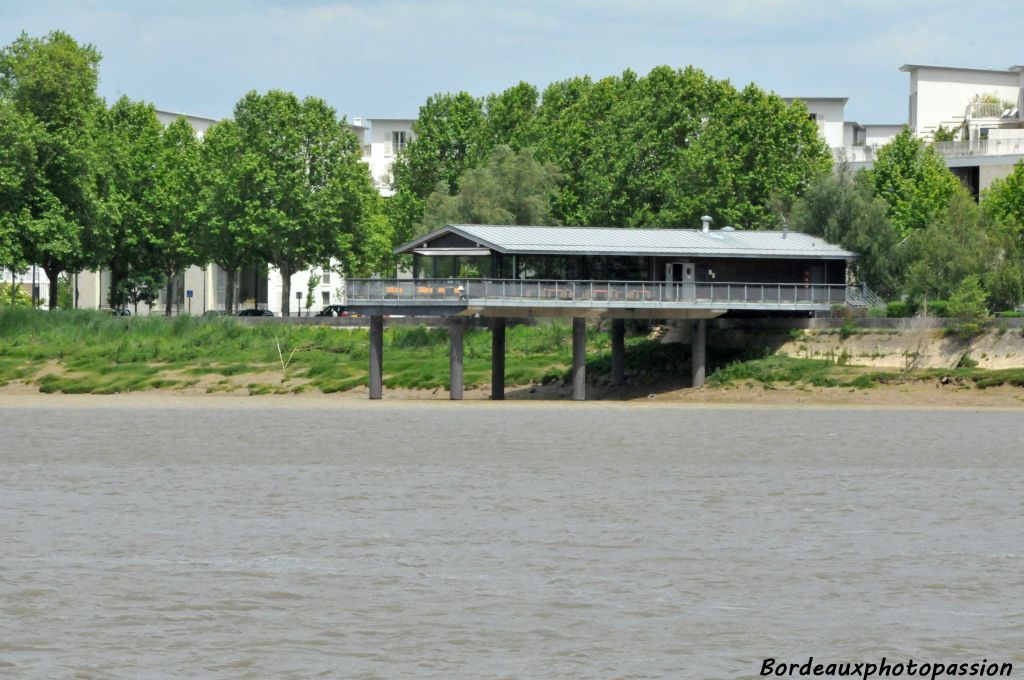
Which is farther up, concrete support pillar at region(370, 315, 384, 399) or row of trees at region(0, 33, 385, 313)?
row of trees at region(0, 33, 385, 313)

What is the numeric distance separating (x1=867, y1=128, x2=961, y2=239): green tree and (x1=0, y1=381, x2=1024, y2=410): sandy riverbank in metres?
27.5

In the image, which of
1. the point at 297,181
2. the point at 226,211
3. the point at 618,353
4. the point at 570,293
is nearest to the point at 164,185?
the point at 226,211

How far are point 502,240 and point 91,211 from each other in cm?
3645

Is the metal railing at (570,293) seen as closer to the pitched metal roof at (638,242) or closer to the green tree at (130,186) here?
the pitched metal roof at (638,242)

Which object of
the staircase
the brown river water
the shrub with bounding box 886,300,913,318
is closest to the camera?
the brown river water

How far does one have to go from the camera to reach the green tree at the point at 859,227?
284 ft

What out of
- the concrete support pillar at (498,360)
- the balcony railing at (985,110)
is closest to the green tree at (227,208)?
the concrete support pillar at (498,360)

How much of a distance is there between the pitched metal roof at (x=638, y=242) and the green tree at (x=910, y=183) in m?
19.9

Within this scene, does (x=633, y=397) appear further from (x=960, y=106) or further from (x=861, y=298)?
(x=960, y=106)

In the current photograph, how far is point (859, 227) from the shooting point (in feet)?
285

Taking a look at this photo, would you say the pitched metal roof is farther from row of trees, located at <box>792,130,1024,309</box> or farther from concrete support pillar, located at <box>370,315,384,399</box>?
row of trees, located at <box>792,130,1024,309</box>

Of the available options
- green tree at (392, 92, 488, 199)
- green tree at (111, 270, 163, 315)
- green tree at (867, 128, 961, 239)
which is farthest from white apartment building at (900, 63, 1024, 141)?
green tree at (111, 270, 163, 315)

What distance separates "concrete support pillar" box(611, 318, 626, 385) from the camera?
7919 cm

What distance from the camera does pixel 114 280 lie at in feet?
382
